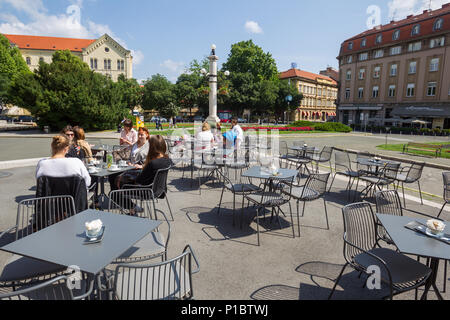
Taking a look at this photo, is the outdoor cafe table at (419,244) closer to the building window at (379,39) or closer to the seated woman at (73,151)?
the seated woman at (73,151)

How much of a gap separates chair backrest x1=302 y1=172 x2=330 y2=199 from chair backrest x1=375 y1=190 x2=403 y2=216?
1029 mm

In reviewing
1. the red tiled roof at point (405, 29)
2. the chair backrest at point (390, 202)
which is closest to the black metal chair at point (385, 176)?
the chair backrest at point (390, 202)

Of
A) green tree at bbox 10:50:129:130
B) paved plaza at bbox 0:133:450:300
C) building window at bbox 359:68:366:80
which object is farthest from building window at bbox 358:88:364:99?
paved plaza at bbox 0:133:450:300

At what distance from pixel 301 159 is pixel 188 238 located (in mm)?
5527

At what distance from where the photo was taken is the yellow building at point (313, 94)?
71938mm

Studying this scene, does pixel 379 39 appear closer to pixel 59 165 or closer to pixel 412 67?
pixel 412 67

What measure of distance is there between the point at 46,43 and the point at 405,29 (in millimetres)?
82088

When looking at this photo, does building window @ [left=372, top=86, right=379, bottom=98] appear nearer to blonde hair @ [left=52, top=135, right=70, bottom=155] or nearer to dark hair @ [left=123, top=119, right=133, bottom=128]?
dark hair @ [left=123, top=119, right=133, bottom=128]

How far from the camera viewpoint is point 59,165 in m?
3.61

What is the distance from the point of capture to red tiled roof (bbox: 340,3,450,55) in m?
38.0

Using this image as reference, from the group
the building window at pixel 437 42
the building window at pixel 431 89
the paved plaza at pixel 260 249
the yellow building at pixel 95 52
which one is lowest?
the paved plaza at pixel 260 249

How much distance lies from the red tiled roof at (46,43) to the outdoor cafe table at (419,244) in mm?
84941

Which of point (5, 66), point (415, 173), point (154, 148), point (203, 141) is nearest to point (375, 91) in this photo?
point (415, 173)

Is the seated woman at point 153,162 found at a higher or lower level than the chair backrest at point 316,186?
higher
